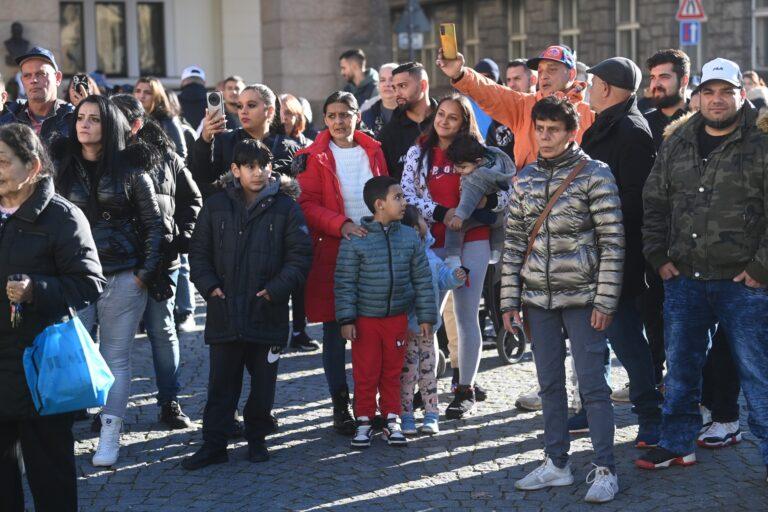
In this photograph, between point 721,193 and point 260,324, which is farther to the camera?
point 260,324

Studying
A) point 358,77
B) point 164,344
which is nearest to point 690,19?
point 358,77

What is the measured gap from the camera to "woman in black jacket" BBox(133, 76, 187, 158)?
11.0 m

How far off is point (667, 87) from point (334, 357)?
279 centimetres

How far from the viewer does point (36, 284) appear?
17.4 feet

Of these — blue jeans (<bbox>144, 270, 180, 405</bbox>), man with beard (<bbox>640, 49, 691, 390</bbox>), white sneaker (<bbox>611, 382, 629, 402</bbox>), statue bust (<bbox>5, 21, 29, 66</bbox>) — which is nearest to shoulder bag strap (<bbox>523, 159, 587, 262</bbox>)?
man with beard (<bbox>640, 49, 691, 390</bbox>)

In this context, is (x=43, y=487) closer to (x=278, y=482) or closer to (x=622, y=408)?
(x=278, y=482)

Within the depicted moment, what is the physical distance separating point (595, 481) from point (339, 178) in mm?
2557

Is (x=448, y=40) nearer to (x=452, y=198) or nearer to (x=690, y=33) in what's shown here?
(x=452, y=198)

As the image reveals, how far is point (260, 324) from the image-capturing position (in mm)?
7051

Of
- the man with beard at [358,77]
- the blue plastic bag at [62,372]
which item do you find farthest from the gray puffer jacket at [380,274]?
the man with beard at [358,77]

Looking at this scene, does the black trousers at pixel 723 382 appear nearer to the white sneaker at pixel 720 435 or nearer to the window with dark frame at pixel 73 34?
the white sneaker at pixel 720 435

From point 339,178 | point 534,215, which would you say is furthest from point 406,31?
point 534,215

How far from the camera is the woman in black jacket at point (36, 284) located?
5375 mm

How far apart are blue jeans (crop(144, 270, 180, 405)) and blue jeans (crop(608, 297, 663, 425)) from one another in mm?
2709
